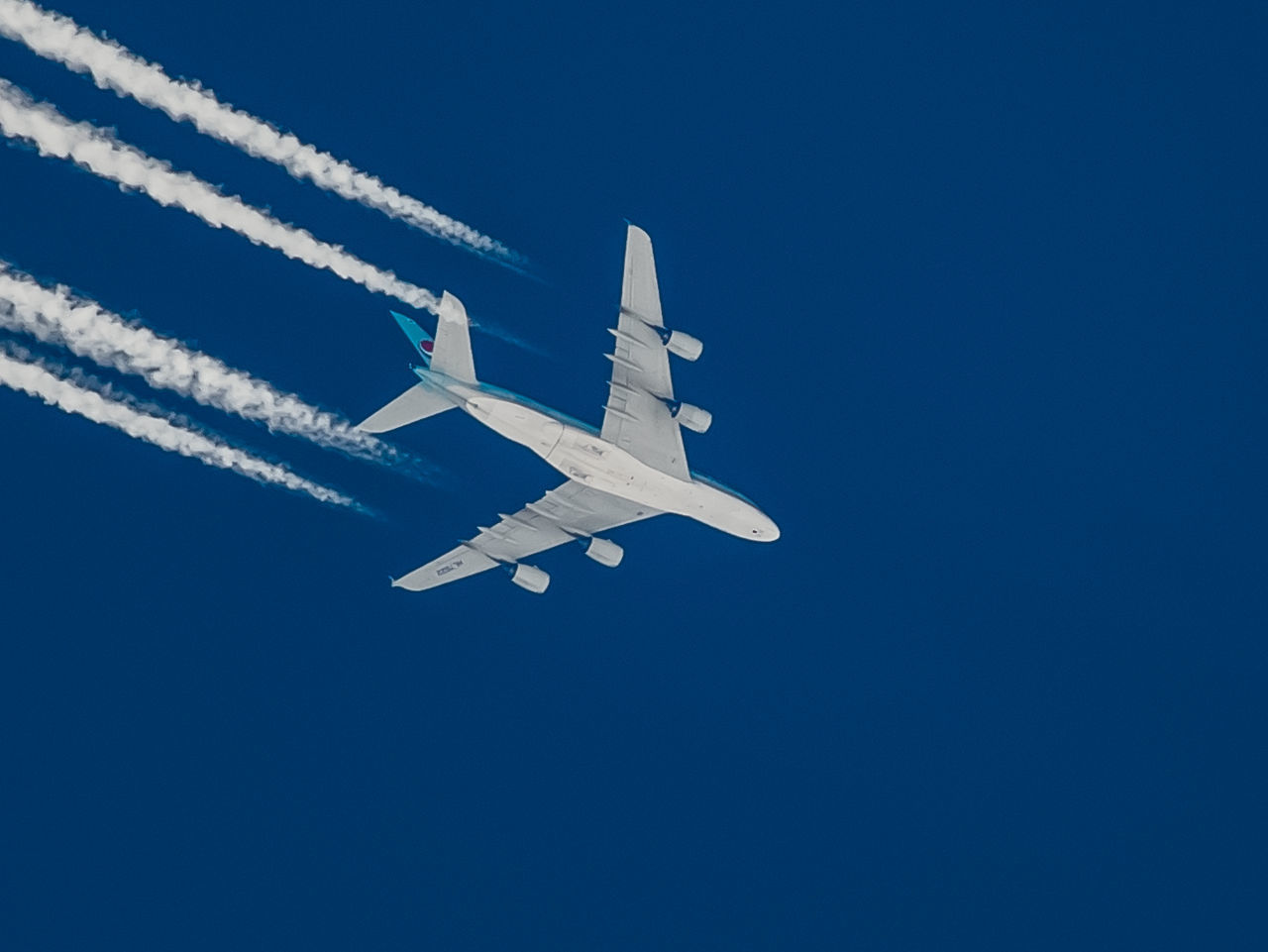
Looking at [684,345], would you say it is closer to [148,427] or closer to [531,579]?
[531,579]

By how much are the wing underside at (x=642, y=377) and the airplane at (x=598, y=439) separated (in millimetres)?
20

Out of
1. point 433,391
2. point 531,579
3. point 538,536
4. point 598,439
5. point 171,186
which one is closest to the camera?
point 171,186

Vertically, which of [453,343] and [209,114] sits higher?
[209,114]

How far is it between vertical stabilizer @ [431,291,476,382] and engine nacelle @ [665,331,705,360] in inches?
169


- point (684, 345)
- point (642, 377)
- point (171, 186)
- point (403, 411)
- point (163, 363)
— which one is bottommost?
point (163, 363)

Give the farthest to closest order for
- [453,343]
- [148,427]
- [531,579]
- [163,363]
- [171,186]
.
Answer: [531,579], [453,343], [148,427], [171,186], [163,363]

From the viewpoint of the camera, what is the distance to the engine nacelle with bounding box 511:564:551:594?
3797 centimetres

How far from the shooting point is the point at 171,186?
34375mm

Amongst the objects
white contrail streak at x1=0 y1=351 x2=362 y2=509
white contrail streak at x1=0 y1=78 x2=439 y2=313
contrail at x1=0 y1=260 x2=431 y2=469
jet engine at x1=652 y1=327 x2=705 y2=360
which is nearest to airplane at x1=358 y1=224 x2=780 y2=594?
jet engine at x1=652 y1=327 x2=705 y2=360

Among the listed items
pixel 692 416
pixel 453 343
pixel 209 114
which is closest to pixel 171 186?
pixel 209 114

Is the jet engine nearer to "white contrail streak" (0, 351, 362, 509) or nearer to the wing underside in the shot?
the wing underside

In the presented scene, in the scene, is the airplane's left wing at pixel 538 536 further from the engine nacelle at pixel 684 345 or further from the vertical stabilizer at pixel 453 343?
the engine nacelle at pixel 684 345

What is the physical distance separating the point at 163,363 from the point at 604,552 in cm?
1026

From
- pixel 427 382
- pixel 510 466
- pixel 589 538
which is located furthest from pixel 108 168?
pixel 589 538
